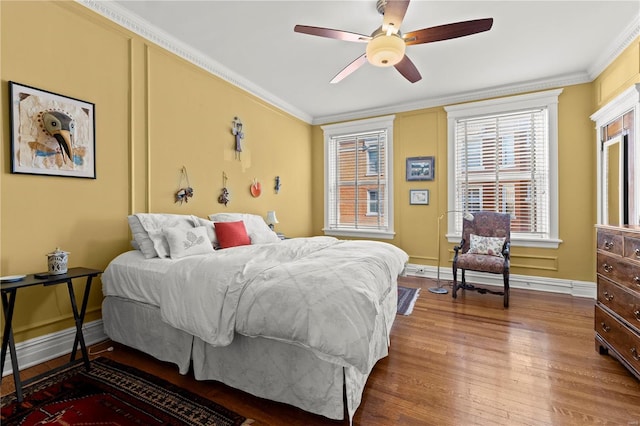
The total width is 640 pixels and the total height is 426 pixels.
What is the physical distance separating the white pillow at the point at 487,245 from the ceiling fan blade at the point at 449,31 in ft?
8.57

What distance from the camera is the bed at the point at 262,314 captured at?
147 centimetres

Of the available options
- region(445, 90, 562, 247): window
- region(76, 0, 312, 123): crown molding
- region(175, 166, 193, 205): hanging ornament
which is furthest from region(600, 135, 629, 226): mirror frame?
region(175, 166, 193, 205): hanging ornament

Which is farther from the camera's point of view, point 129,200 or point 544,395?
point 129,200

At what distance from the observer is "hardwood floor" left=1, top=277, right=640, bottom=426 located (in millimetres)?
1625

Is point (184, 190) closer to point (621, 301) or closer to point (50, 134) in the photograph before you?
point (50, 134)

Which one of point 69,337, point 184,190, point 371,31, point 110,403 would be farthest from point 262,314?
point 371,31

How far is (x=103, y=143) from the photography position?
256 cm

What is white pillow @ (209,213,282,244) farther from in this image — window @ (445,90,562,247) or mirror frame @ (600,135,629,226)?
mirror frame @ (600,135,629,226)

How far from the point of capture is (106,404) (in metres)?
1.72

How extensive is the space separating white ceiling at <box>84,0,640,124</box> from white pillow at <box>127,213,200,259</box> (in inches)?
70.0

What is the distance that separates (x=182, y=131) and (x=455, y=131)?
3.87 metres

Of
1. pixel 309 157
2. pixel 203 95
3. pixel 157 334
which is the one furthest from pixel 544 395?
pixel 309 157

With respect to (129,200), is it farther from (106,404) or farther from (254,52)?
(254,52)

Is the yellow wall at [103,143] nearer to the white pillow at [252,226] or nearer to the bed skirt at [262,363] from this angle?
the white pillow at [252,226]
